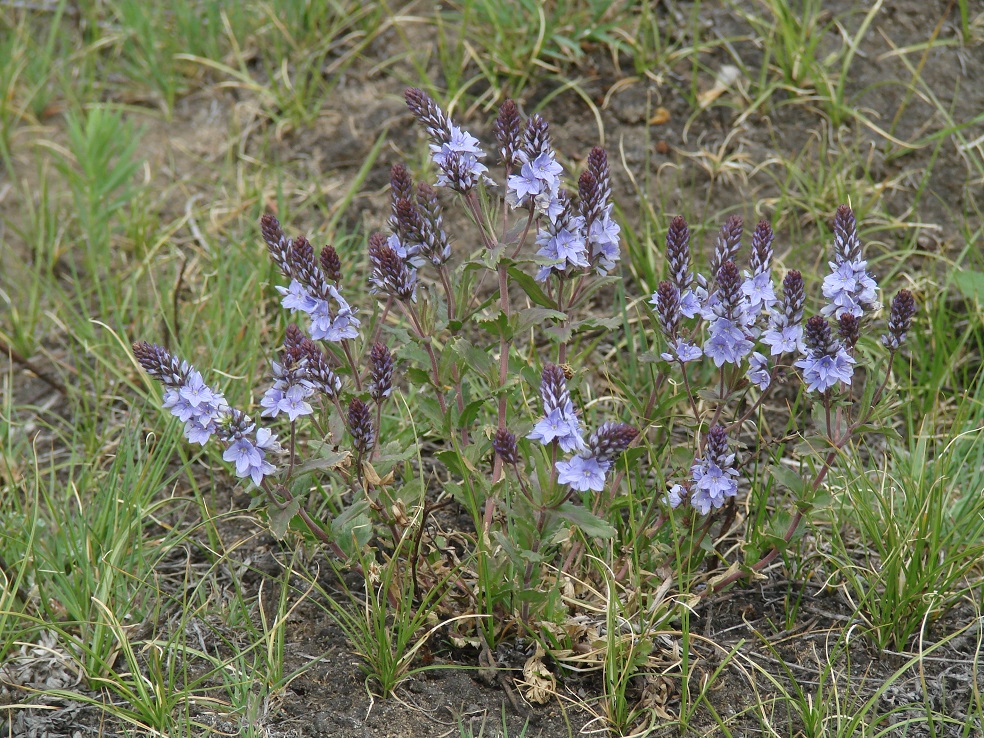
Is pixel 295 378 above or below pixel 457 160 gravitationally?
below

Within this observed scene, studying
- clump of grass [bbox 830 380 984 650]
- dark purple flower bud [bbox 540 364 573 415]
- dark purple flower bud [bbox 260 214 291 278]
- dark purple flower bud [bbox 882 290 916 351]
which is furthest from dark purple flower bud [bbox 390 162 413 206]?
clump of grass [bbox 830 380 984 650]

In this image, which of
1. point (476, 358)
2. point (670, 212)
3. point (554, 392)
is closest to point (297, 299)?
point (476, 358)

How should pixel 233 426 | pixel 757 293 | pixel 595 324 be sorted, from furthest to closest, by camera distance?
pixel 595 324, pixel 757 293, pixel 233 426

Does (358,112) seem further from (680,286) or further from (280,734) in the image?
(280,734)

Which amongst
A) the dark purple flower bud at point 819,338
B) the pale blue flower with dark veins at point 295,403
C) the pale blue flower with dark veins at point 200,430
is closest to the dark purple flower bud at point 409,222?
the pale blue flower with dark veins at point 295,403

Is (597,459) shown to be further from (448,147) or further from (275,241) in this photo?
(275,241)

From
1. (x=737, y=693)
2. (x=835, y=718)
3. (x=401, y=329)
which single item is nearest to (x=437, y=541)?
(x=401, y=329)
